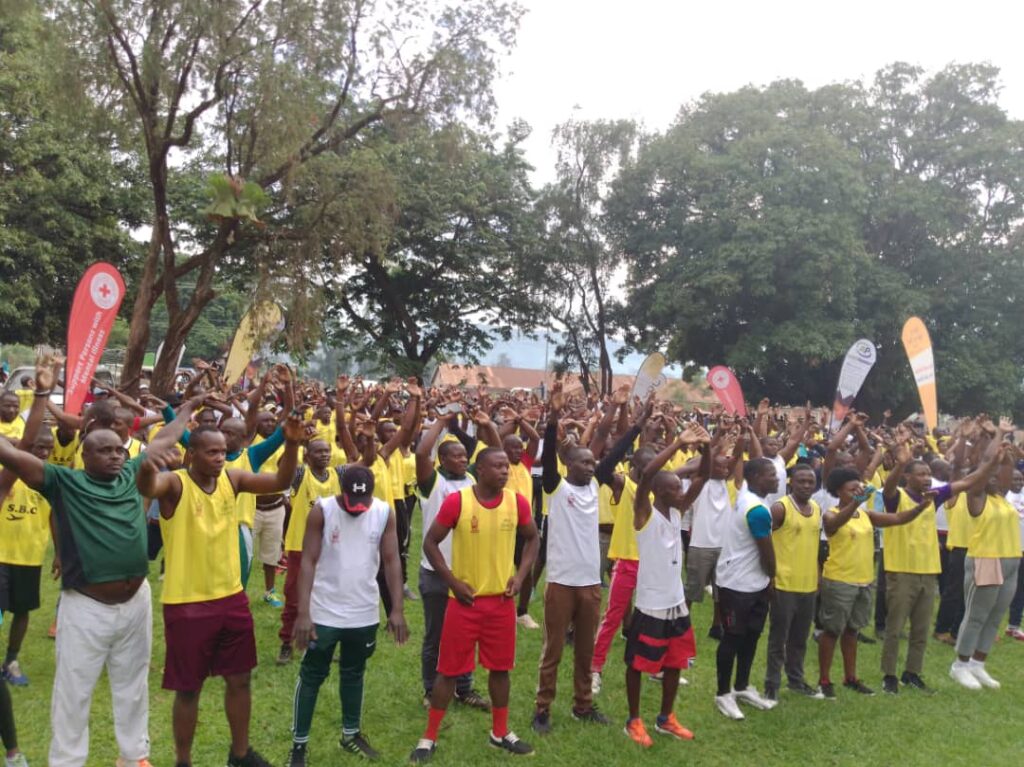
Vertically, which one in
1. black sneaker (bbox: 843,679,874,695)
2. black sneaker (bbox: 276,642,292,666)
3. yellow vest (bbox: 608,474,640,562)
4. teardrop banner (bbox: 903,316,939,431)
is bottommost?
black sneaker (bbox: 276,642,292,666)

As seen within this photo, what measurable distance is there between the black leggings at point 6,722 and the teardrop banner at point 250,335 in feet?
25.2

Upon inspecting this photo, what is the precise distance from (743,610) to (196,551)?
3873mm

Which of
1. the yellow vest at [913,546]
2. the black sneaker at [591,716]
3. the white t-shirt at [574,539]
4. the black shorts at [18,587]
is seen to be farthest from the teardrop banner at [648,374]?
the black shorts at [18,587]

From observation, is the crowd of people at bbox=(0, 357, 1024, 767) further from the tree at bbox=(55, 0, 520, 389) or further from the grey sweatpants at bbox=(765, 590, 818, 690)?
the tree at bbox=(55, 0, 520, 389)

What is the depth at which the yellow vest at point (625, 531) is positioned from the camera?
Answer: 257 inches

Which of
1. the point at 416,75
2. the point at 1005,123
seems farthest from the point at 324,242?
the point at 1005,123

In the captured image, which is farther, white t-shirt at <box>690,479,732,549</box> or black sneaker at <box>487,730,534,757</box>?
white t-shirt at <box>690,479,732,549</box>

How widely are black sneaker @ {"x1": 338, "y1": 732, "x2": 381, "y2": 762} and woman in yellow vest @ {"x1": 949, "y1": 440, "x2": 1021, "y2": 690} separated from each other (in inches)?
205

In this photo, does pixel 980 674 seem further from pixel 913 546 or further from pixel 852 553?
pixel 852 553

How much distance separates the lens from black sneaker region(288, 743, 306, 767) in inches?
190

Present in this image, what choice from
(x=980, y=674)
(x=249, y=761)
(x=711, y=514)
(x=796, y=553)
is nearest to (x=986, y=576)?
(x=980, y=674)

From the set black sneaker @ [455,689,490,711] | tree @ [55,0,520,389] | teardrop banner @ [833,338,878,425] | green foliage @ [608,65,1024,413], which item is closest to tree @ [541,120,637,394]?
green foliage @ [608,65,1024,413]

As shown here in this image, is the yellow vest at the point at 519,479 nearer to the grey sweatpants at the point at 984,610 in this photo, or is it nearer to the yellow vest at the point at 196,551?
the yellow vest at the point at 196,551

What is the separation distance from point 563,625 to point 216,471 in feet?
8.39
